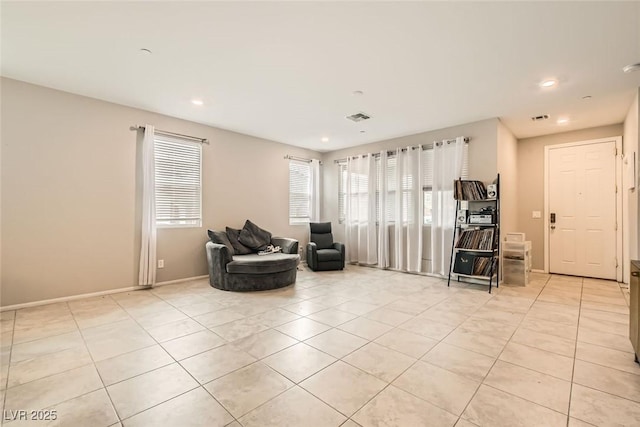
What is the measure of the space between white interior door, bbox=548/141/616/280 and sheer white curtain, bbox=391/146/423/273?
8.41ft

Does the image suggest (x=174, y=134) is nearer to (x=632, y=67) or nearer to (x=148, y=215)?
(x=148, y=215)

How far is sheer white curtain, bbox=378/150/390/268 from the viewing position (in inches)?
225

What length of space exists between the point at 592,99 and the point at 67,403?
617 centimetres

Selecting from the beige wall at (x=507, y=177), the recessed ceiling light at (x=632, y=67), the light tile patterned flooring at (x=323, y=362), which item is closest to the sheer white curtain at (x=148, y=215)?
the light tile patterned flooring at (x=323, y=362)

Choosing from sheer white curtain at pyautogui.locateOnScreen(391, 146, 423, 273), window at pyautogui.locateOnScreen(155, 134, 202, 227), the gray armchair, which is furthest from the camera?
the gray armchair

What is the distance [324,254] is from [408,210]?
6.13ft

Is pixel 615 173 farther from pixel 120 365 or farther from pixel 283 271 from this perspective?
pixel 120 365

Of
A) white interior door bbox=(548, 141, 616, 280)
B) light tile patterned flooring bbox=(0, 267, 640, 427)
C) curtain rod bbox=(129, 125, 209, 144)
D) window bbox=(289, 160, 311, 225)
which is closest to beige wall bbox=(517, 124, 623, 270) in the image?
white interior door bbox=(548, 141, 616, 280)

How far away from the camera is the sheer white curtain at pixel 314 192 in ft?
21.7

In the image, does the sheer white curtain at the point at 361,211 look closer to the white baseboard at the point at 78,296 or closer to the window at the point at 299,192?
the window at the point at 299,192

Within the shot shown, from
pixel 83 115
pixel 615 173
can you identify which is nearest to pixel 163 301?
pixel 83 115

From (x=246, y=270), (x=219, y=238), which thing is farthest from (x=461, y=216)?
(x=219, y=238)

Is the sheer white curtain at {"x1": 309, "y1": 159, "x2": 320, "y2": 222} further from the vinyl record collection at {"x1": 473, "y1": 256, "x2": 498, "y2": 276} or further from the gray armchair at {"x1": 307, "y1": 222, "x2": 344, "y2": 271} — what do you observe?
the vinyl record collection at {"x1": 473, "y1": 256, "x2": 498, "y2": 276}

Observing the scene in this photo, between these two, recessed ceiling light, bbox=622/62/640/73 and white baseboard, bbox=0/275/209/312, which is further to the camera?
white baseboard, bbox=0/275/209/312
